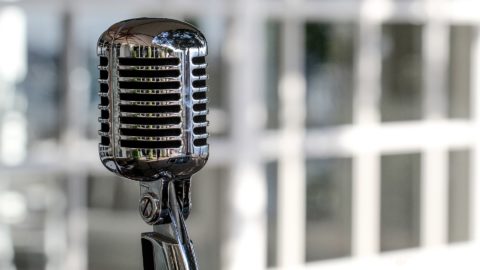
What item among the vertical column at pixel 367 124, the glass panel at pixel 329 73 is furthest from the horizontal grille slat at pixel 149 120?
the vertical column at pixel 367 124

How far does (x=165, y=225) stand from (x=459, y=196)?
3527 mm

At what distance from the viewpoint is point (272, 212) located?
3.55 metres

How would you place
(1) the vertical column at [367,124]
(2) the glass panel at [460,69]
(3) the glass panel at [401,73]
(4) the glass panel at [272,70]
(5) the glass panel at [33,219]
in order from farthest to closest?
(2) the glass panel at [460,69] < (3) the glass panel at [401,73] < (1) the vertical column at [367,124] < (4) the glass panel at [272,70] < (5) the glass panel at [33,219]

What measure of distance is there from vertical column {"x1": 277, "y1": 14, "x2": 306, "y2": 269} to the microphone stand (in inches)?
102

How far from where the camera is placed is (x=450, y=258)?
4.23 meters

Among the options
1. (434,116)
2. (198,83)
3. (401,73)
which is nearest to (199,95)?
(198,83)

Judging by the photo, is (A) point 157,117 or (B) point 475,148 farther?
(B) point 475,148

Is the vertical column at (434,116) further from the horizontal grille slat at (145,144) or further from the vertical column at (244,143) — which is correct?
the horizontal grille slat at (145,144)

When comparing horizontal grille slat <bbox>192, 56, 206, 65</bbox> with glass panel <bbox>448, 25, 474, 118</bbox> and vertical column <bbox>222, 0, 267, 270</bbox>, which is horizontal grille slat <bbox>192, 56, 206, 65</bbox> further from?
glass panel <bbox>448, 25, 474, 118</bbox>

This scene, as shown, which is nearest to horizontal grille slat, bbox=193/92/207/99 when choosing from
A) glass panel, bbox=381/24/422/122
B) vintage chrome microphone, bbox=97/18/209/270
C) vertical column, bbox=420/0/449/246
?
vintage chrome microphone, bbox=97/18/209/270

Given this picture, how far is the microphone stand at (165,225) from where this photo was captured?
2.92ft

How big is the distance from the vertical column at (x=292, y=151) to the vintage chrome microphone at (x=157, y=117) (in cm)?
260

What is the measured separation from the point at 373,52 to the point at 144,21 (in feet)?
9.76

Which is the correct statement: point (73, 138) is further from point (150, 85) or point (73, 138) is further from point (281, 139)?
point (150, 85)
